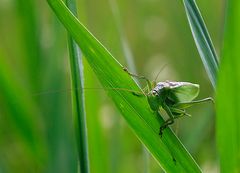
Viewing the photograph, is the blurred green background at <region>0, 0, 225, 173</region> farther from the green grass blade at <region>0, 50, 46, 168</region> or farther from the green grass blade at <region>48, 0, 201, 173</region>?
the green grass blade at <region>48, 0, 201, 173</region>

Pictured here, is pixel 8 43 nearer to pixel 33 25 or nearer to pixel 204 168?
pixel 33 25

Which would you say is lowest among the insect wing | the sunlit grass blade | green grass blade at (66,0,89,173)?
the insect wing

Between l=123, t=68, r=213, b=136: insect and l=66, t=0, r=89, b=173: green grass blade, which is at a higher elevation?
l=66, t=0, r=89, b=173: green grass blade

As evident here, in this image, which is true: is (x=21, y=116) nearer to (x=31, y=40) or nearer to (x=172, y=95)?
(x=31, y=40)

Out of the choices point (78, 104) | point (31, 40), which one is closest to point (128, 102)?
point (78, 104)

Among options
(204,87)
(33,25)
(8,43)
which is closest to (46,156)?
(33,25)

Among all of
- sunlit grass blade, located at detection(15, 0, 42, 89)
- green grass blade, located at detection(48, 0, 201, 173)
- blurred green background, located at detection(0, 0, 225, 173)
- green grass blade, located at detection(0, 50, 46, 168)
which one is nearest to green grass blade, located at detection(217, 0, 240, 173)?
green grass blade, located at detection(48, 0, 201, 173)

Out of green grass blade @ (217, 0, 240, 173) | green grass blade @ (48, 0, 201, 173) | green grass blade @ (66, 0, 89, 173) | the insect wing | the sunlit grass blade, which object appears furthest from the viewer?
the sunlit grass blade
